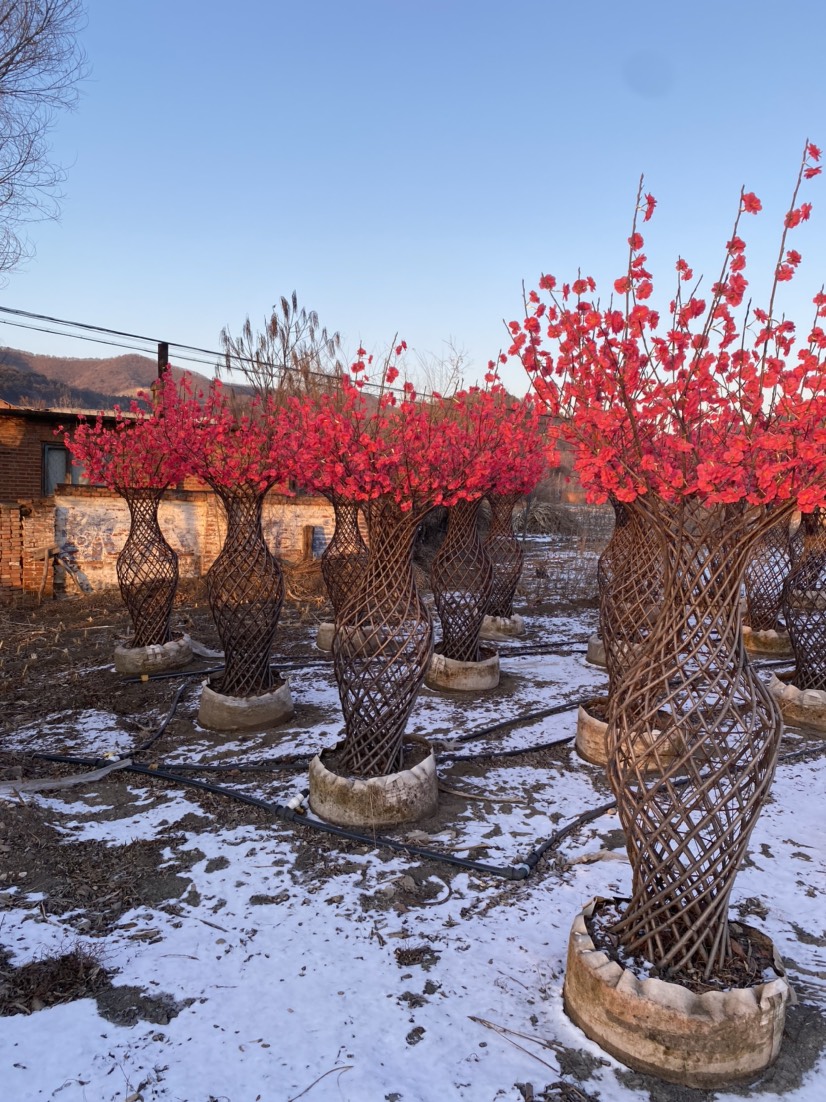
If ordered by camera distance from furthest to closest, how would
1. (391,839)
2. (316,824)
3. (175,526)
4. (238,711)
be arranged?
(175,526), (238,711), (316,824), (391,839)

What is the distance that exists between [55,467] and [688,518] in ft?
49.3

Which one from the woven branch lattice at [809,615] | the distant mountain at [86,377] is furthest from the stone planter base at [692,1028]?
the distant mountain at [86,377]

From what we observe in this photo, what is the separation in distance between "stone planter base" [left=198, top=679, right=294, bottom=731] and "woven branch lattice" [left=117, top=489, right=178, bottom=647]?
1.82 metres

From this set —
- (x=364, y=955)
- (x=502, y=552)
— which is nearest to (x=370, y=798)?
(x=364, y=955)

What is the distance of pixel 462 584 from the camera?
6742mm

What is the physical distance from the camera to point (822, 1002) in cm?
252

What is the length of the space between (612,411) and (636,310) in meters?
0.35

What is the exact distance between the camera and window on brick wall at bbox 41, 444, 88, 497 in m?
14.4

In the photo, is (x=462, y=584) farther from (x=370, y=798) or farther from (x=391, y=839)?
(x=391, y=839)

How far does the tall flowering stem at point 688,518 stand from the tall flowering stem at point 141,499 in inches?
209

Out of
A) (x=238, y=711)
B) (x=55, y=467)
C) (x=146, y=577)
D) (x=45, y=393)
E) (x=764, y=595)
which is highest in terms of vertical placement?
(x=45, y=393)

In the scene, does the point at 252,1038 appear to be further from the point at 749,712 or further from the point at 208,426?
the point at 208,426

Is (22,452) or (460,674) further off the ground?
(22,452)

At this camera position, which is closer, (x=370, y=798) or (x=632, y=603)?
(x=370, y=798)
